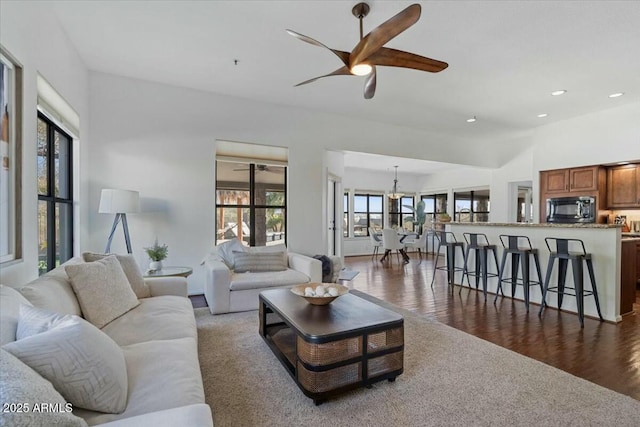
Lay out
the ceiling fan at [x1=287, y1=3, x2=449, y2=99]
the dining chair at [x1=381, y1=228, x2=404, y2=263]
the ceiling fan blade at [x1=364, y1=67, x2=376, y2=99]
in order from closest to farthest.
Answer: the ceiling fan at [x1=287, y1=3, x2=449, y2=99]
the ceiling fan blade at [x1=364, y1=67, x2=376, y2=99]
the dining chair at [x1=381, y1=228, x2=404, y2=263]

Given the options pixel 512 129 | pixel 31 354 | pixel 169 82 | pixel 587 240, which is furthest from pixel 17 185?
pixel 512 129

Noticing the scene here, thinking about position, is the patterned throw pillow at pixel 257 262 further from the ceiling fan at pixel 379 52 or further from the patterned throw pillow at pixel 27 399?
the patterned throw pillow at pixel 27 399

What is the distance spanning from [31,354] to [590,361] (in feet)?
11.6

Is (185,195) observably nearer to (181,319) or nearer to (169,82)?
(169,82)

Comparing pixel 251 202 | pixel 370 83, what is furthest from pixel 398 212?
pixel 370 83

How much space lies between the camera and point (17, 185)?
206 centimetres

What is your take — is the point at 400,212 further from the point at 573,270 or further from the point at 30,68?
the point at 30,68

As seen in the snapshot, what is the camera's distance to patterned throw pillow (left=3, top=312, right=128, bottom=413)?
108 centimetres

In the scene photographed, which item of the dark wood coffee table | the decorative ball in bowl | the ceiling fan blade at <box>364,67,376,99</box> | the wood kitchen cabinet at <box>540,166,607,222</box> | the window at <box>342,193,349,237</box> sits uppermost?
the ceiling fan blade at <box>364,67,376,99</box>

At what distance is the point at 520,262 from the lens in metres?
4.40

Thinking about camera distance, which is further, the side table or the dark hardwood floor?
the side table

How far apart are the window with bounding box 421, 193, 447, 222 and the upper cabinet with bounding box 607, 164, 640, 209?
4.52 m

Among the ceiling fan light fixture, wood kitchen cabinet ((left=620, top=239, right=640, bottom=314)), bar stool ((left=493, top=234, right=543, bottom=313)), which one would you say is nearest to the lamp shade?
the ceiling fan light fixture

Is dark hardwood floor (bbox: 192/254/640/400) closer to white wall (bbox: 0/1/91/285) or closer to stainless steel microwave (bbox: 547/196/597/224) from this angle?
stainless steel microwave (bbox: 547/196/597/224)
